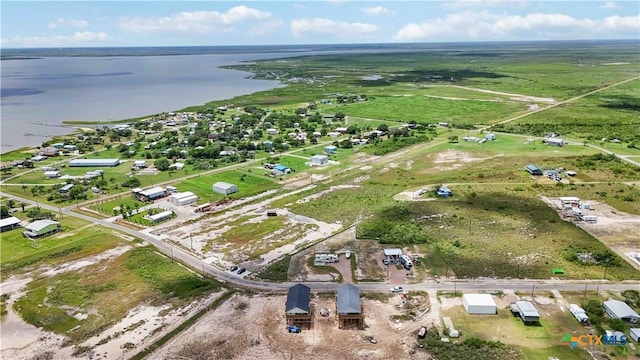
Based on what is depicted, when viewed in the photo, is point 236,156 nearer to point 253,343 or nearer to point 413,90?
point 253,343

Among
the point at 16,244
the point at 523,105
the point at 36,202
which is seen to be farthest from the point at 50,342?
the point at 523,105

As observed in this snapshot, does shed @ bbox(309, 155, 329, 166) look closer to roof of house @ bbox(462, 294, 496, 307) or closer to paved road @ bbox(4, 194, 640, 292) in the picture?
paved road @ bbox(4, 194, 640, 292)

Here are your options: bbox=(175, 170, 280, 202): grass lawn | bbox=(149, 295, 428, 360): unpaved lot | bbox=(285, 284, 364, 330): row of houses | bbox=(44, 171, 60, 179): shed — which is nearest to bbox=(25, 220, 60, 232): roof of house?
bbox=(175, 170, 280, 202): grass lawn

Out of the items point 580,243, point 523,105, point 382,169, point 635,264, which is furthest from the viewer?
point 523,105

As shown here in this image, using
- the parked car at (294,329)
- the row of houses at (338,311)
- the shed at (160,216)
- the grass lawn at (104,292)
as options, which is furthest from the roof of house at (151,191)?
the parked car at (294,329)

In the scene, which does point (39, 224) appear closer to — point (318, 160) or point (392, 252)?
point (392, 252)

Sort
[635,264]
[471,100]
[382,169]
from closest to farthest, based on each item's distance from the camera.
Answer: [635,264], [382,169], [471,100]

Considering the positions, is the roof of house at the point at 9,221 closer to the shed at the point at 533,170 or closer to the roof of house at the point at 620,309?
the roof of house at the point at 620,309
